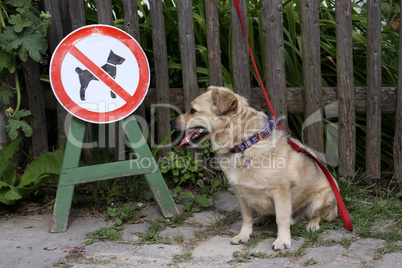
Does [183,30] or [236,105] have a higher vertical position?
[183,30]

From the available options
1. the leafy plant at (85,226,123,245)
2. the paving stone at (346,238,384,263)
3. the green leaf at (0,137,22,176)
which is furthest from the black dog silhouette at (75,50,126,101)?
the paving stone at (346,238,384,263)

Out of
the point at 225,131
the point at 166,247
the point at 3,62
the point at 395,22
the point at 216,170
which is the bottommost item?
the point at 166,247

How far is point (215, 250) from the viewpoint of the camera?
318cm

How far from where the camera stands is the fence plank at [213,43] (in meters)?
3.99

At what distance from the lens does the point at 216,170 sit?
14.6 ft

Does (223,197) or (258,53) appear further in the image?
(258,53)

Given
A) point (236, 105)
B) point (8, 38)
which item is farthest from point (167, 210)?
point (8, 38)

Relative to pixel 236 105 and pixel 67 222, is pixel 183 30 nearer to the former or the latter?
pixel 236 105

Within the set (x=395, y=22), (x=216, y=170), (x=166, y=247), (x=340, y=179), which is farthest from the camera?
(x=395, y=22)

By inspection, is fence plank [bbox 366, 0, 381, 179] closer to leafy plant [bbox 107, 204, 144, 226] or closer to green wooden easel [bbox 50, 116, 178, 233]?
green wooden easel [bbox 50, 116, 178, 233]

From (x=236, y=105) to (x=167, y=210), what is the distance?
115 cm

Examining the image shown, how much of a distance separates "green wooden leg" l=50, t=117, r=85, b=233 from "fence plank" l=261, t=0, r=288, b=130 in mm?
1732

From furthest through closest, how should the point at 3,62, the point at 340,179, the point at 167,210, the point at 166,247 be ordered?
the point at 340,179
the point at 167,210
the point at 3,62
the point at 166,247

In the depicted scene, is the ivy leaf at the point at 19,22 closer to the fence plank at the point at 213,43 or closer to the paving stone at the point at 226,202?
the fence plank at the point at 213,43
